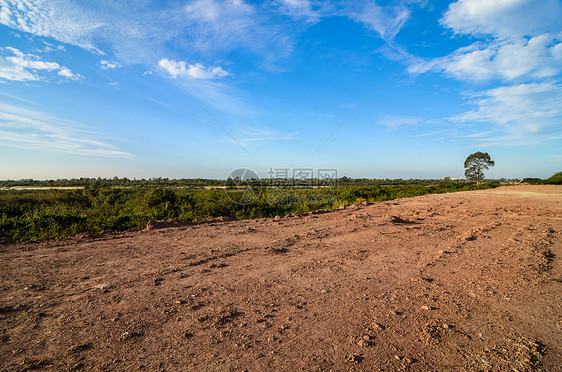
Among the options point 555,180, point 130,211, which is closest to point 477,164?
point 555,180

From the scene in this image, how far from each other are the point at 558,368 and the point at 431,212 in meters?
9.31

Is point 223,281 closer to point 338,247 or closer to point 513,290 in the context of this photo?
point 338,247

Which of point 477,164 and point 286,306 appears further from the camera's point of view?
point 477,164

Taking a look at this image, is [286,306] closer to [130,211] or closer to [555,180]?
[130,211]

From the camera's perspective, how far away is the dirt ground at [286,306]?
2.30 metres

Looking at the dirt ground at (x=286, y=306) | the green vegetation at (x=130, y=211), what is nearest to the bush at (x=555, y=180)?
the green vegetation at (x=130, y=211)

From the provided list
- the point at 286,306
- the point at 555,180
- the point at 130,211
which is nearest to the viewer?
the point at 286,306

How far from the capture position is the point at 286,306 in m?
3.21

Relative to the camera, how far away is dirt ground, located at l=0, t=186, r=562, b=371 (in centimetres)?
230

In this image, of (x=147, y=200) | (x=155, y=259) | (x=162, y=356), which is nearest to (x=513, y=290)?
(x=162, y=356)

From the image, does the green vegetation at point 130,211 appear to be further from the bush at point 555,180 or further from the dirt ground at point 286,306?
the bush at point 555,180

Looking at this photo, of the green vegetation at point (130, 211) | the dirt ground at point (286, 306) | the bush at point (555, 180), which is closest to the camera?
the dirt ground at point (286, 306)

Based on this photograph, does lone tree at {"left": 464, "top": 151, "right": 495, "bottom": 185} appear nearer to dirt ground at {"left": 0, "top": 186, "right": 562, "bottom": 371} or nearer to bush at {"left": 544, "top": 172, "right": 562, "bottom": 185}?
bush at {"left": 544, "top": 172, "right": 562, "bottom": 185}

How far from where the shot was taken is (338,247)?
596 cm
